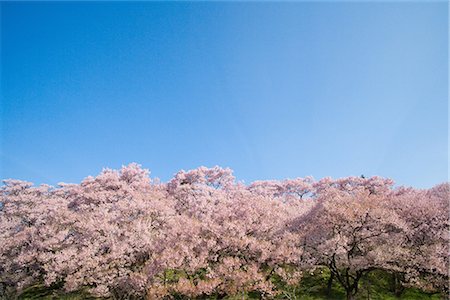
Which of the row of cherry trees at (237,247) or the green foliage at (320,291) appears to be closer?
the row of cherry trees at (237,247)

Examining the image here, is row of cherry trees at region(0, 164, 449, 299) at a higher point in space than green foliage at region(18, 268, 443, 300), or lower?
higher

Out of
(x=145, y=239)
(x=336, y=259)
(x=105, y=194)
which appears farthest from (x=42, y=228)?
(x=336, y=259)

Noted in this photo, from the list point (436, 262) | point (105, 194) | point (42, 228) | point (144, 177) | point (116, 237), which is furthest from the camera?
point (144, 177)

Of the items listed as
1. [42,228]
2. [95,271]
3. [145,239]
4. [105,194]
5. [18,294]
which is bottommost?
[18,294]

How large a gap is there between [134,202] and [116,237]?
4.84 meters

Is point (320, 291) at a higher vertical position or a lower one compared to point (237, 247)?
lower

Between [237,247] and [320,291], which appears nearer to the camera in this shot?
[237,247]

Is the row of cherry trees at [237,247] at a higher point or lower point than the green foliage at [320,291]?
higher

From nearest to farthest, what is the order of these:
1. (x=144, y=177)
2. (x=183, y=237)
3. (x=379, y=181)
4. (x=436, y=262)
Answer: (x=436, y=262)
(x=183, y=237)
(x=144, y=177)
(x=379, y=181)

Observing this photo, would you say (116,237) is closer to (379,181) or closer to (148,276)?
(148,276)

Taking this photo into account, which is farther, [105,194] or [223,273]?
[105,194]

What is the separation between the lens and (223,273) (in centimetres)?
2181

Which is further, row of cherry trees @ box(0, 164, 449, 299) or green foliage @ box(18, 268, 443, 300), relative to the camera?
green foliage @ box(18, 268, 443, 300)

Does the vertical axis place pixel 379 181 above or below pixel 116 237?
above
